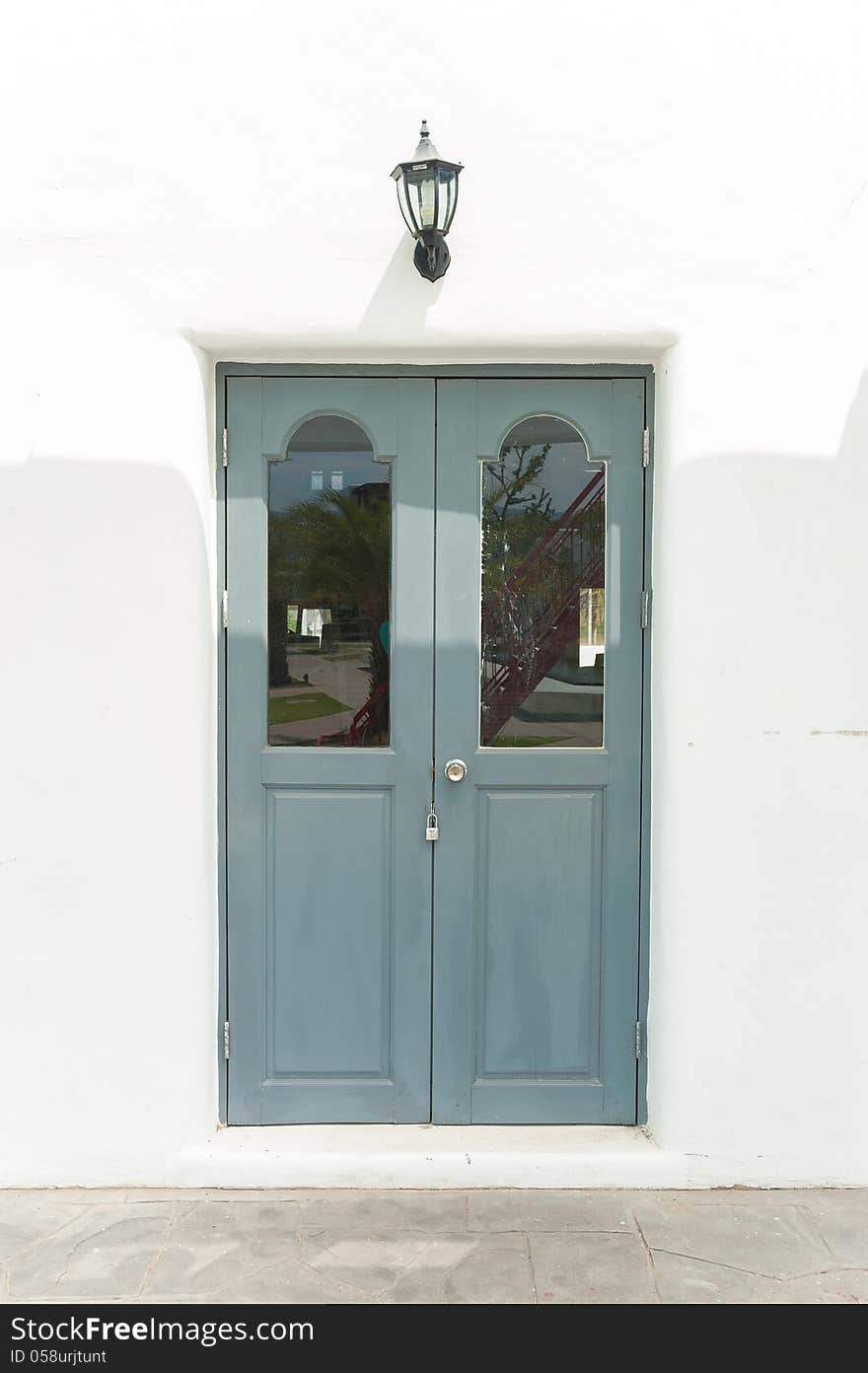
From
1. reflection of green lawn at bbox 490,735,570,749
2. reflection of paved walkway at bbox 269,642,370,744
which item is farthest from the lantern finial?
reflection of green lawn at bbox 490,735,570,749

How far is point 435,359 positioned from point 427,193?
456 mm

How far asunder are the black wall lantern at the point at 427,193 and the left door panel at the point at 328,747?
426 millimetres

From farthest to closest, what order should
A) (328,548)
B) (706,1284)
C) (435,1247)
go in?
(328,548)
(435,1247)
(706,1284)

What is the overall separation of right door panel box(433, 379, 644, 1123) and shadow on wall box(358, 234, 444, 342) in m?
0.25

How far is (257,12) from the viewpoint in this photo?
273 cm

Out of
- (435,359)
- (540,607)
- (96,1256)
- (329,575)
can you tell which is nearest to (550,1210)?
(96,1256)

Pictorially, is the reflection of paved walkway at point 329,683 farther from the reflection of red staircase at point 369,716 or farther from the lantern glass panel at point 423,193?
the lantern glass panel at point 423,193

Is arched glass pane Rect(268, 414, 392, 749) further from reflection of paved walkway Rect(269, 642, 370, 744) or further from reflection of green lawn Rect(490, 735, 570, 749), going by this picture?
reflection of green lawn Rect(490, 735, 570, 749)

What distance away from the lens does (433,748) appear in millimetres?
3025

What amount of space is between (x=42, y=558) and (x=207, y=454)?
551 mm

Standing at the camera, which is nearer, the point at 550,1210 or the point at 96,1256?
the point at 96,1256

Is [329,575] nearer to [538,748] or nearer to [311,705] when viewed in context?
[311,705]

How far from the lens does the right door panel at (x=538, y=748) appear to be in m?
3.00
